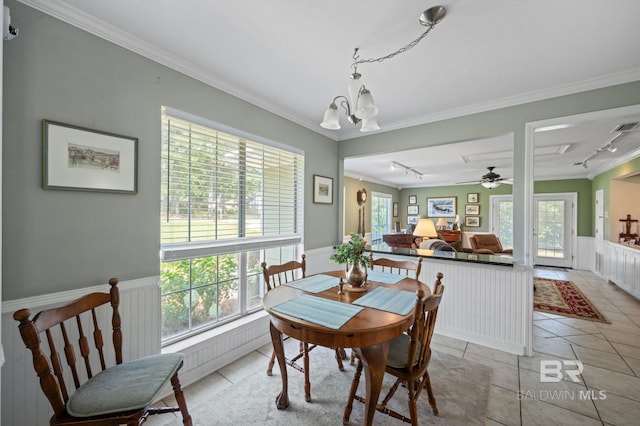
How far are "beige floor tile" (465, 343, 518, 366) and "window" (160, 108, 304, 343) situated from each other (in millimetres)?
2153

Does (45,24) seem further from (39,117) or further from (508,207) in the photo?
(508,207)

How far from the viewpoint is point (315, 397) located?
6.15 feet

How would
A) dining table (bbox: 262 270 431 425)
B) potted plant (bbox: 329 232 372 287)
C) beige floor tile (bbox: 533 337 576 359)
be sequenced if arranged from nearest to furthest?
1. dining table (bbox: 262 270 431 425)
2. potted plant (bbox: 329 232 372 287)
3. beige floor tile (bbox: 533 337 576 359)

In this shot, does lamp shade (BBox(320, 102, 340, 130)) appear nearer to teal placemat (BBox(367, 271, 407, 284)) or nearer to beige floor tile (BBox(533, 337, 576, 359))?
teal placemat (BBox(367, 271, 407, 284))

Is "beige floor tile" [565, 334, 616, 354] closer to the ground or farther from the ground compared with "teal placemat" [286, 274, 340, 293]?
closer to the ground

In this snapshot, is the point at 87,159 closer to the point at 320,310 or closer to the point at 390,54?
the point at 320,310

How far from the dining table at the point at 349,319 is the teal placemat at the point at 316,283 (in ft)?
0.05

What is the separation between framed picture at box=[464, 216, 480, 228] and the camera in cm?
799

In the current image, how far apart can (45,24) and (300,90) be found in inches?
66.2

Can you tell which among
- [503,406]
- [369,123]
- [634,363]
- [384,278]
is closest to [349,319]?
[384,278]

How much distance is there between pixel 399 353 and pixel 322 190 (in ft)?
7.40

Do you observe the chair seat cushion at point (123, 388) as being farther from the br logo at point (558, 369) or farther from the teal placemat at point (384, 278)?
the br logo at point (558, 369)

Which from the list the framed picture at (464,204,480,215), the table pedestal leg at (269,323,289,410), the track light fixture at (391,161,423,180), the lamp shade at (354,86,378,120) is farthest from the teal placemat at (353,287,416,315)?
the framed picture at (464,204,480,215)

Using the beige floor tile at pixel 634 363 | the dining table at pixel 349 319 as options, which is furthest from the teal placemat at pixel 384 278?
the beige floor tile at pixel 634 363
